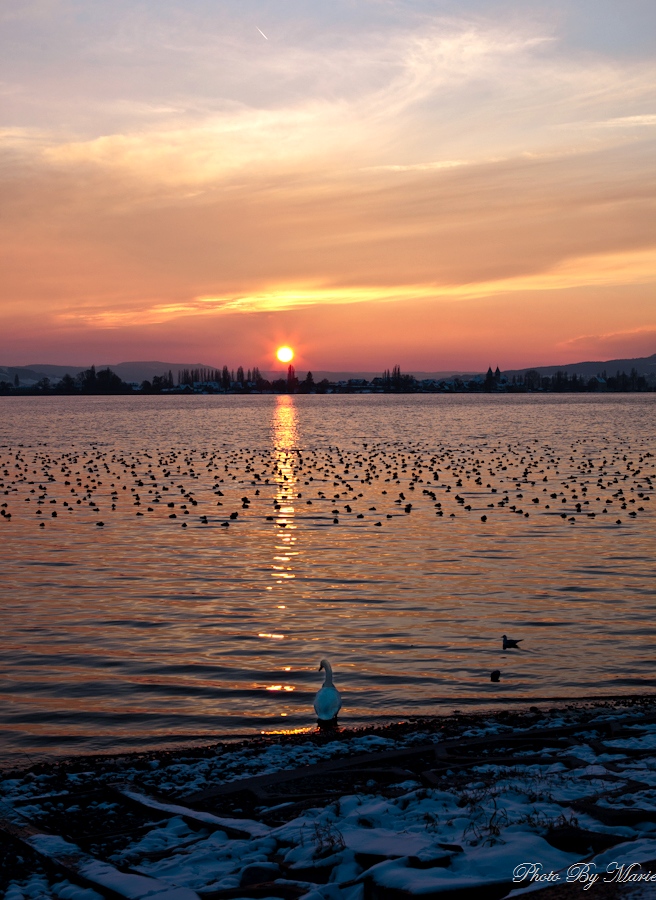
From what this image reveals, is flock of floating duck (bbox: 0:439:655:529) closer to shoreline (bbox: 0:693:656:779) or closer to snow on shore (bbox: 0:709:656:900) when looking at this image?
shoreline (bbox: 0:693:656:779)

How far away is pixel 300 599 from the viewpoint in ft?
72.3

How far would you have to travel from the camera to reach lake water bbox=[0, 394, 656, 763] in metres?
15.1

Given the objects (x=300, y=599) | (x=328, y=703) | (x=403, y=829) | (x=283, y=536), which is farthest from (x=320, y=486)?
(x=403, y=829)

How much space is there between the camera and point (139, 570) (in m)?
25.4

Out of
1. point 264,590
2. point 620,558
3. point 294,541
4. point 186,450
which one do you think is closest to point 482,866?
point 264,590

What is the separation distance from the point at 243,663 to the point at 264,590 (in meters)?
6.02

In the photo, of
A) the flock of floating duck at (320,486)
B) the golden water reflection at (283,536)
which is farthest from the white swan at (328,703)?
the flock of floating duck at (320,486)

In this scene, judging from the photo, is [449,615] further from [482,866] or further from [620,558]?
[482,866]

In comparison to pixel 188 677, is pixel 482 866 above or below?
above

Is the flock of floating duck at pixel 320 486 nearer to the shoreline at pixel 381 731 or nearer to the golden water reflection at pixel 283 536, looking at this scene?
the golden water reflection at pixel 283 536

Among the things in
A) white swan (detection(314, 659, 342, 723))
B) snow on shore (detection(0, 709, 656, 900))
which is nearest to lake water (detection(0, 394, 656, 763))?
white swan (detection(314, 659, 342, 723))

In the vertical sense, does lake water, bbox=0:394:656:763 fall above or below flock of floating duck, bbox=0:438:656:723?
below

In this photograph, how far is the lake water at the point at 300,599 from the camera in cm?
1514

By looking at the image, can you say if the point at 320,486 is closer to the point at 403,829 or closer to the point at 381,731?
the point at 381,731
